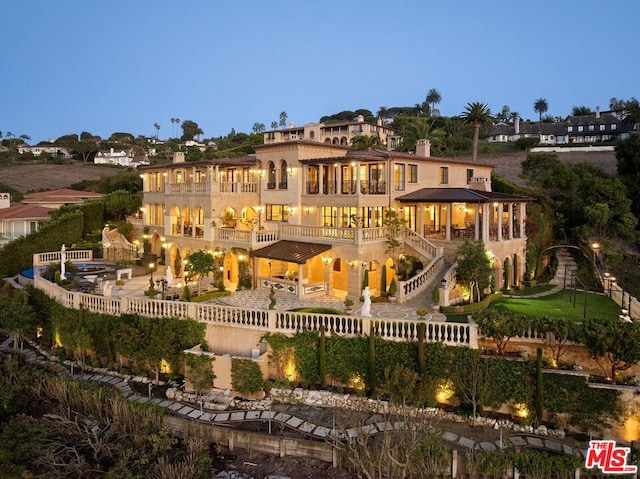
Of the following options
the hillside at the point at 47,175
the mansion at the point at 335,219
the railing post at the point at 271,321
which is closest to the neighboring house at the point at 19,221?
the mansion at the point at 335,219

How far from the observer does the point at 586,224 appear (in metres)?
37.3

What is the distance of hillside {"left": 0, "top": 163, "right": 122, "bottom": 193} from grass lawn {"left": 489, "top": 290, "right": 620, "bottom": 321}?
77.5m

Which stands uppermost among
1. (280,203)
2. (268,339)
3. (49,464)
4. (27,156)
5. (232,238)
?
(27,156)

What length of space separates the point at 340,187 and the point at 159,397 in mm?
16528

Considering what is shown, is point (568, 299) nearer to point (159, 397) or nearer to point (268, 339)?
point (268, 339)

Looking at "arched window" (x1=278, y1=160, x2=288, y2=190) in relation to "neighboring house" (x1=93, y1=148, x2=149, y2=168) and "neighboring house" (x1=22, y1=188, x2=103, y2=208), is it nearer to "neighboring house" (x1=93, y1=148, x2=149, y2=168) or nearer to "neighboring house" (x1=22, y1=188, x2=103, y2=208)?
"neighboring house" (x1=22, y1=188, x2=103, y2=208)

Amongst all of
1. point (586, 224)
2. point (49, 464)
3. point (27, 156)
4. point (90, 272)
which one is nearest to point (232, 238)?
point (90, 272)

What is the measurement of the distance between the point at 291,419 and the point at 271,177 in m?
20.0

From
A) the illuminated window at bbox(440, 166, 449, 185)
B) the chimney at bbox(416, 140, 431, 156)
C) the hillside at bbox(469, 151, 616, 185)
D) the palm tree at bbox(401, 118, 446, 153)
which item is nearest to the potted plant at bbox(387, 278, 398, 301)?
the illuminated window at bbox(440, 166, 449, 185)

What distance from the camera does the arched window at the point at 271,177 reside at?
33938mm

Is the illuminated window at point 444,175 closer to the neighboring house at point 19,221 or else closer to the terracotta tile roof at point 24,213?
the neighboring house at point 19,221

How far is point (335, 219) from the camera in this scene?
103 feet

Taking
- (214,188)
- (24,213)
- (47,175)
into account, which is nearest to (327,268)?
(214,188)

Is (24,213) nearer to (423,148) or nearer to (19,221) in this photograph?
(19,221)
